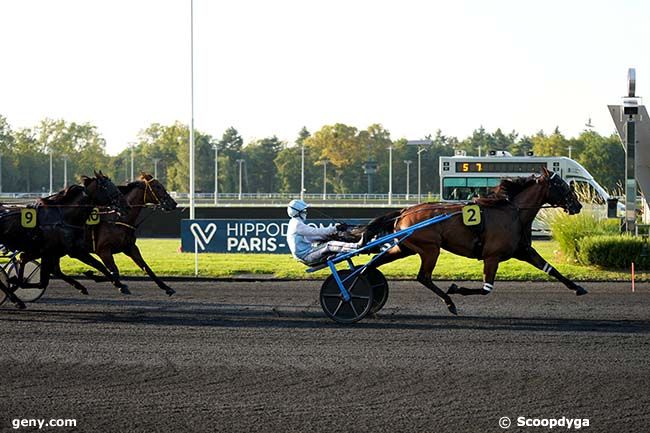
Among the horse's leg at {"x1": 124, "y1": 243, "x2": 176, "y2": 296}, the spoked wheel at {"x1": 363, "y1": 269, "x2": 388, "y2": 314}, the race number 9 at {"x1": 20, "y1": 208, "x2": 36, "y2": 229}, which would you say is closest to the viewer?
the spoked wheel at {"x1": 363, "y1": 269, "x2": 388, "y2": 314}

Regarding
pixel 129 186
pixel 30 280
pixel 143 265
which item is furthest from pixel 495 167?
pixel 30 280

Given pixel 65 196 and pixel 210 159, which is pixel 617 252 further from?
pixel 210 159

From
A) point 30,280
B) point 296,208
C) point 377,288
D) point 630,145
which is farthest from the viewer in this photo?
point 630,145

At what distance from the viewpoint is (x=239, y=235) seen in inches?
822

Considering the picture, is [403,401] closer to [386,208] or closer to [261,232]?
[261,232]

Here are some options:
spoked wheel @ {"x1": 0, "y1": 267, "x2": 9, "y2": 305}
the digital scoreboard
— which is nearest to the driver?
spoked wheel @ {"x1": 0, "y1": 267, "x2": 9, "y2": 305}

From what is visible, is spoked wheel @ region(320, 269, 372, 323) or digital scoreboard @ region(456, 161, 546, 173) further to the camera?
digital scoreboard @ region(456, 161, 546, 173)

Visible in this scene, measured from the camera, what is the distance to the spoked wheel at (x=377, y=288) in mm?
11102

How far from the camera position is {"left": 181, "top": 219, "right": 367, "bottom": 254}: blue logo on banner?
20.6 metres

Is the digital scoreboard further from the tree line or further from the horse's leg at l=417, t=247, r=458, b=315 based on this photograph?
the tree line

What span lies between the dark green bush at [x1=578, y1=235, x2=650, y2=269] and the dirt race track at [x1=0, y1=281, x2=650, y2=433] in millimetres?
4845

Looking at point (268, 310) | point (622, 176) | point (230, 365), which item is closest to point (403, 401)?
point (230, 365)

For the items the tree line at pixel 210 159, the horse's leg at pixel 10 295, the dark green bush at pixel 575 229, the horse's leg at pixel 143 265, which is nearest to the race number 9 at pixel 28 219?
the horse's leg at pixel 10 295

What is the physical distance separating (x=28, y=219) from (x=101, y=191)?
1.08 meters
